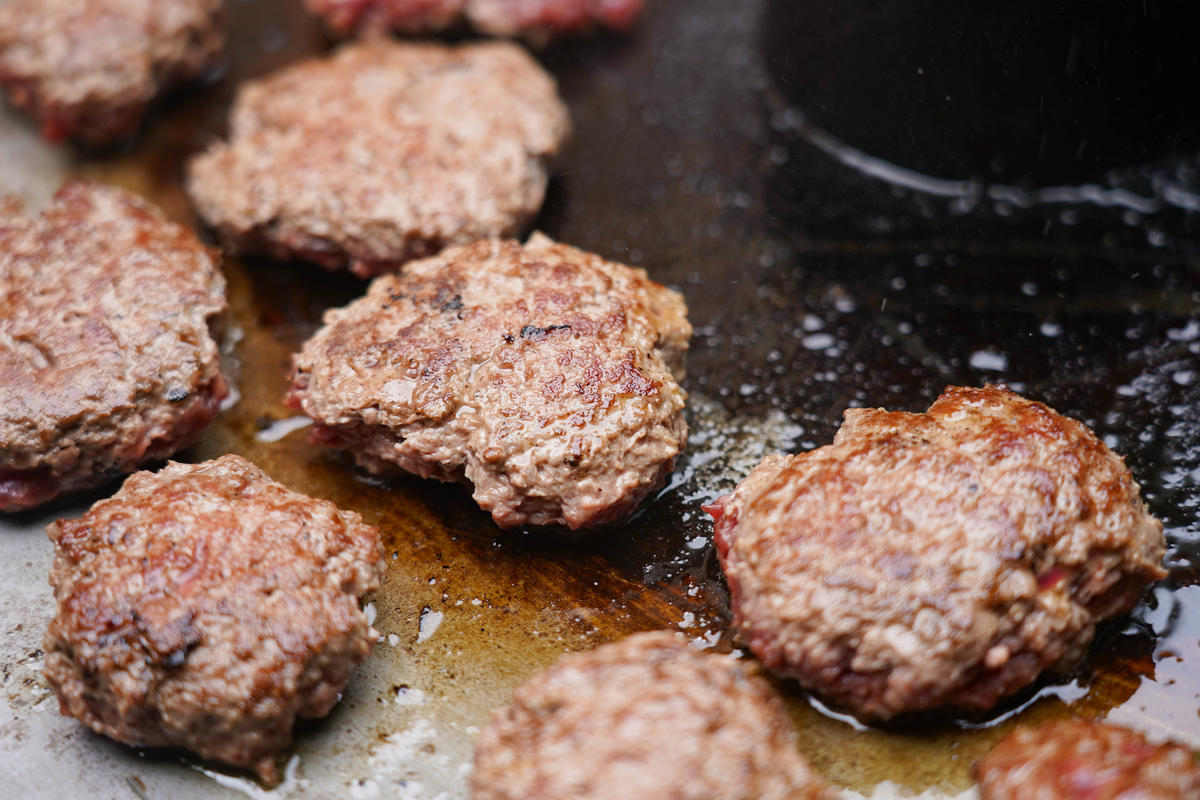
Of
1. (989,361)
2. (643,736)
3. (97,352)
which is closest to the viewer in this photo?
(643,736)

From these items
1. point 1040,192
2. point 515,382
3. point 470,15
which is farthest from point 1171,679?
point 470,15

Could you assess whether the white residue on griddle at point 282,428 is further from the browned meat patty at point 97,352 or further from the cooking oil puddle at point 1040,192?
the cooking oil puddle at point 1040,192

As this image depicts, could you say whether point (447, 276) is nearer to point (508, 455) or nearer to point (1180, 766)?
point (508, 455)

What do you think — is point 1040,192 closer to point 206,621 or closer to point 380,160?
point 380,160

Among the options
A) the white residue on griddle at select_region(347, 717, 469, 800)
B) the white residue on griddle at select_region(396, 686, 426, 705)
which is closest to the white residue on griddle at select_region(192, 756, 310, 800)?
the white residue on griddle at select_region(347, 717, 469, 800)

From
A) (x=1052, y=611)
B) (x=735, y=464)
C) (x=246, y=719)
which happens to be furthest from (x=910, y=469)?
(x=246, y=719)
